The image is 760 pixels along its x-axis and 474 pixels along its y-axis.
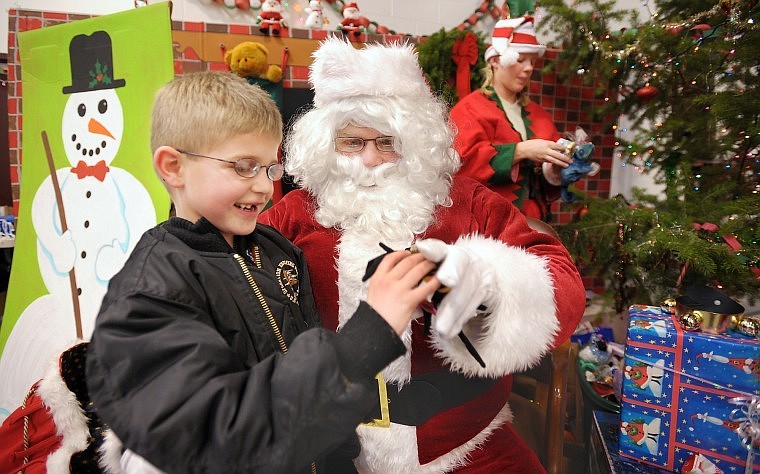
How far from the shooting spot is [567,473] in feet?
6.20

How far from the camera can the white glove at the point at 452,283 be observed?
839mm

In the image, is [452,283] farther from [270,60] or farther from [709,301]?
[270,60]

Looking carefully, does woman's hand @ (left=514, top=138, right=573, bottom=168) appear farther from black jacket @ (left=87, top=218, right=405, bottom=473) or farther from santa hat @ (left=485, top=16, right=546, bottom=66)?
black jacket @ (left=87, top=218, right=405, bottom=473)

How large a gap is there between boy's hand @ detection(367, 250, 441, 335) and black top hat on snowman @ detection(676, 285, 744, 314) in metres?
1.19

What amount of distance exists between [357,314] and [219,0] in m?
3.01

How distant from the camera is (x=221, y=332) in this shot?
84cm

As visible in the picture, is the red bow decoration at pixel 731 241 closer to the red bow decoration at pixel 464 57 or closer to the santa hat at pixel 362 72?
the santa hat at pixel 362 72

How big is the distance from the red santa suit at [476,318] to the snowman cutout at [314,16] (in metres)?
1.88

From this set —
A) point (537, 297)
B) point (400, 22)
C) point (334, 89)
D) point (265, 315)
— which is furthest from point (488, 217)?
point (400, 22)

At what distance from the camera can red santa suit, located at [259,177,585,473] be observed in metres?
1.15

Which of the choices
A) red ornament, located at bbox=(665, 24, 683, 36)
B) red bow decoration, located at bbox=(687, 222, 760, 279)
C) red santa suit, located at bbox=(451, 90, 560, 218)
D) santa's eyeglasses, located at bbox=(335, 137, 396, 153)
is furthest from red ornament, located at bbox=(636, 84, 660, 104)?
santa's eyeglasses, located at bbox=(335, 137, 396, 153)

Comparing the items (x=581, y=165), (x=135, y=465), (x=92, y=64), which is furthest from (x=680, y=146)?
(x=92, y=64)

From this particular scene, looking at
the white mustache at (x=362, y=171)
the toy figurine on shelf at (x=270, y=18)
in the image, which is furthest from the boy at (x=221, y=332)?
the toy figurine on shelf at (x=270, y=18)

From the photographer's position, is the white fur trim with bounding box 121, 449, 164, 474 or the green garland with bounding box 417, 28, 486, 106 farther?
the green garland with bounding box 417, 28, 486, 106
